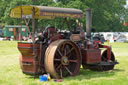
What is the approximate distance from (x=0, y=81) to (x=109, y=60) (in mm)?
4516

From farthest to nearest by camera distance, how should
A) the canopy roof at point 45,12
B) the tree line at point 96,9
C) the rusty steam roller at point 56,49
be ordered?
1. the tree line at point 96,9
2. the rusty steam roller at point 56,49
3. the canopy roof at point 45,12

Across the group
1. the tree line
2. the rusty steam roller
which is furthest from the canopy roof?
the tree line

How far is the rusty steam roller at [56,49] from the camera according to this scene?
7691 mm

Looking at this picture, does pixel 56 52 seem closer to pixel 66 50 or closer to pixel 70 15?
pixel 66 50

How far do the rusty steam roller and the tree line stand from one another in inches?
1296

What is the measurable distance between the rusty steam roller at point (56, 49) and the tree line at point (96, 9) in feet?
108

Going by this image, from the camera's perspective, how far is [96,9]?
50000 mm

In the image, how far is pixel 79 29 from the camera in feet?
29.4

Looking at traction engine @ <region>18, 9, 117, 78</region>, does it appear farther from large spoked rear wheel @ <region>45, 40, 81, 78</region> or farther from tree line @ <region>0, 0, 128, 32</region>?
tree line @ <region>0, 0, 128, 32</region>

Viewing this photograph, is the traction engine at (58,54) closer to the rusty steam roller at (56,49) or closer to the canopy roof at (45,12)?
the rusty steam roller at (56,49)

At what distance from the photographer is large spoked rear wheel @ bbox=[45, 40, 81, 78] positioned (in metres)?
7.59

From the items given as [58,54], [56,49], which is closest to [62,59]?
[58,54]

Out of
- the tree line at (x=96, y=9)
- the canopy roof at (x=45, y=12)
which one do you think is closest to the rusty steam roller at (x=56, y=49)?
the canopy roof at (x=45, y=12)

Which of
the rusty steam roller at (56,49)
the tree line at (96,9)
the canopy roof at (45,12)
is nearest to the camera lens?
the canopy roof at (45,12)
